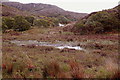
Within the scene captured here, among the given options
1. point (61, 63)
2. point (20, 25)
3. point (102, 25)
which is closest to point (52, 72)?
point (61, 63)

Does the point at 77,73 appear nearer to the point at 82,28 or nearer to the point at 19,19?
the point at 82,28

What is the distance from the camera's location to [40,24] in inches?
2239

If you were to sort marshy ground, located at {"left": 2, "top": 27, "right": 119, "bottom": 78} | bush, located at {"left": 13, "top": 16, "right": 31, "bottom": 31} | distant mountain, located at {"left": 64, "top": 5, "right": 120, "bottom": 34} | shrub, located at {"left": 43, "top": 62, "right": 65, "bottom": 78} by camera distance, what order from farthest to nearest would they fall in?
bush, located at {"left": 13, "top": 16, "right": 31, "bottom": 31} < distant mountain, located at {"left": 64, "top": 5, "right": 120, "bottom": 34} < marshy ground, located at {"left": 2, "top": 27, "right": 119, "bottom": 78} < shrub, located at {"left": 43, "top": 62, "right": 65, "bottom": 78}

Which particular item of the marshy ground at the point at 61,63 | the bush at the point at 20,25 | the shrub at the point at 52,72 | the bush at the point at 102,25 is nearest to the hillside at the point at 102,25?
the bush at the point at 102,25

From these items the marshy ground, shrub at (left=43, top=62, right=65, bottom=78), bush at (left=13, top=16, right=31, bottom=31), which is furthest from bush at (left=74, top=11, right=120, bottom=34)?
shrub at (left=43, top=62, right=65, bottom=78)

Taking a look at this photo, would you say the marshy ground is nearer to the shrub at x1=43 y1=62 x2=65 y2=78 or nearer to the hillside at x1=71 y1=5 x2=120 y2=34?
the shrub at x1=43 y1=62 x2=65 y2=78

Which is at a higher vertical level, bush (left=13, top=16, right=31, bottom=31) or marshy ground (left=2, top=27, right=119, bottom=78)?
marshy ground (left=2, top=27, right=119, bottom=78)

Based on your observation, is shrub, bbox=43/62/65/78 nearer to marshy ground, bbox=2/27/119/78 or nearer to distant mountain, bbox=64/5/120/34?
marshy ground, bbox=2/27/119/78

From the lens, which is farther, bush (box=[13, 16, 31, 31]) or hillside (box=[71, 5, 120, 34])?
bush (box=[13, 16, 31, 31])

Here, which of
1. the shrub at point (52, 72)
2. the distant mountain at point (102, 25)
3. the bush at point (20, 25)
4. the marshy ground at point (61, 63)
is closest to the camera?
the shrub at point (52, 72)

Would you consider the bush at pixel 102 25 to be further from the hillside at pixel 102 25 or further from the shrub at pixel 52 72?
the shrub at pixel 52 72

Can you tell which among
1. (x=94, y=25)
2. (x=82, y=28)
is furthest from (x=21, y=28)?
(x=94, y=25)

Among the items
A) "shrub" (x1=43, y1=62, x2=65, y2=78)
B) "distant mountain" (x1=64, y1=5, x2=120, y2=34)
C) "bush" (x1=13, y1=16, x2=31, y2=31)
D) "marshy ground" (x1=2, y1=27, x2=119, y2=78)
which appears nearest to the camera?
"shrub" (x1=43, y1=62, x2=65, y2=78)

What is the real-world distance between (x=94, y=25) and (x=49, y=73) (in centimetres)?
2421
